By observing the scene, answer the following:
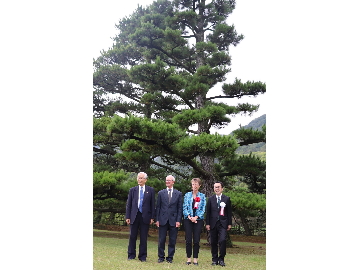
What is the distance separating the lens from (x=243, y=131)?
7.58m

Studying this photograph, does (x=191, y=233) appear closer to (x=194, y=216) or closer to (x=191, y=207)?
(x=194, y=216)

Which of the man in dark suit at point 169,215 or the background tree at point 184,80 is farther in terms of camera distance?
the background tree at point 184,80

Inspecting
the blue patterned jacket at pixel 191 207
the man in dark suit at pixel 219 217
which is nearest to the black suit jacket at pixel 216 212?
the man in dark suit at pixel 219 217

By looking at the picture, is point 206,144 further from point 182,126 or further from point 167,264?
point 167,264

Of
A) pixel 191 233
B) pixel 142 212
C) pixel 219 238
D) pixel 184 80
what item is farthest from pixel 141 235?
pixel 184 80

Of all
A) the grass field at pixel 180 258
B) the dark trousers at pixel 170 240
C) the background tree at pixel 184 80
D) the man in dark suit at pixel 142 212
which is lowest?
the grass field at pixel 180 258

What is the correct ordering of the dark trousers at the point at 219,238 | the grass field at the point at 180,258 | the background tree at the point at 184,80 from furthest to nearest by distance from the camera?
the background tree at the point at 184,80 < the dark trousers at the point at 219,238 < the grass field at the point at 180,258

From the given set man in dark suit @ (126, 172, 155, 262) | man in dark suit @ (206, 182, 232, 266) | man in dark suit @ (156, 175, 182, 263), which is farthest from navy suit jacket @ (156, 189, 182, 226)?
man in dark suit @ (206, 182, 232, 266)

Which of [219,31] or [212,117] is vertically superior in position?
[219,31]

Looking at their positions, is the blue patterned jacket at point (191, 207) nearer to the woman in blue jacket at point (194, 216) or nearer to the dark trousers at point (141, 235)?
the woman in blue jacket at point (194, 216)

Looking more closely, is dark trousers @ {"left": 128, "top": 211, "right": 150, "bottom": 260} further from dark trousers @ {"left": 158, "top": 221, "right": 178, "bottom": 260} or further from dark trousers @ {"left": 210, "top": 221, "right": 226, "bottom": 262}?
dark trousers @ {"left": 210, "top": 221, "right": 226, "bottom": 262}

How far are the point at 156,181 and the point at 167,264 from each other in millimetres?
2774
